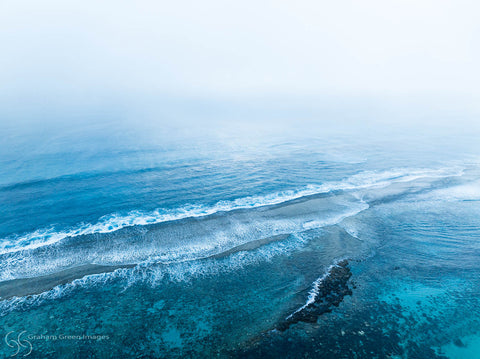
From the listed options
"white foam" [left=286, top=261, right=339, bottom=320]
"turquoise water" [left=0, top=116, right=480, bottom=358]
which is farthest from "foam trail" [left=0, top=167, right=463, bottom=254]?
"white foam" [left=286, top=261, right=339, bottom=320]

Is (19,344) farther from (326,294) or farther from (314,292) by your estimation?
(326,294)

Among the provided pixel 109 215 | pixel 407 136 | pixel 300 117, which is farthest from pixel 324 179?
pixel 300 117

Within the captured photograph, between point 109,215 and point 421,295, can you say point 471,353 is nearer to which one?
point 421,295

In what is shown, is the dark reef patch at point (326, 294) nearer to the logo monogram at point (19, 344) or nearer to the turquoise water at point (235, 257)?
the turquoise water at point (235, 257)

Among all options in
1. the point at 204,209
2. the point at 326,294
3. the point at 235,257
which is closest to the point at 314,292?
the point at 326,294

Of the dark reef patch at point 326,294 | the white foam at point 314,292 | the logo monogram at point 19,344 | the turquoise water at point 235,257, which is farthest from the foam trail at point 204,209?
the dark reef patch at point 326,294
